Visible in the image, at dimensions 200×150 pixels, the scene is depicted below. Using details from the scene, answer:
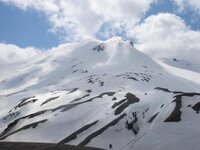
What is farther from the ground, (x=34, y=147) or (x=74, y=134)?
(x=74, y=134)

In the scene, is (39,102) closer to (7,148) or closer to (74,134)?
(74,134)

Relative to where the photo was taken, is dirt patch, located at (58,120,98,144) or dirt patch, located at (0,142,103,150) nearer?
dirt patch, located at (0,142,103,150)

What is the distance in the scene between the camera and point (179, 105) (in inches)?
3516

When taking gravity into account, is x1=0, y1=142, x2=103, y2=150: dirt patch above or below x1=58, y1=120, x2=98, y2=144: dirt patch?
below

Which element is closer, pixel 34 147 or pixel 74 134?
pixel 34 147

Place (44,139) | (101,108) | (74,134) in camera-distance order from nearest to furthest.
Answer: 1. (74,134)
2. (44,139)
3. (101,108)

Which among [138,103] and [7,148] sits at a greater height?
[138,103]

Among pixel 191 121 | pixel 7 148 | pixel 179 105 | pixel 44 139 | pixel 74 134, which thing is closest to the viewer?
pixel 7 148

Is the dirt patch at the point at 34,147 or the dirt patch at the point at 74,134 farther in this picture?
the dirt patch at the point at 74,134

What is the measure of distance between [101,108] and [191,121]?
165 ft

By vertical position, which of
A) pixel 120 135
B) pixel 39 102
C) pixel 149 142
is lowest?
pixel 149 142

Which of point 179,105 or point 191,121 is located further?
point 179,105

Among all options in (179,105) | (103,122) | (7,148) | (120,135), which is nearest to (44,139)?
(103,122)

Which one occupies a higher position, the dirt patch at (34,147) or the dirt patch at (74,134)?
the dirt patch at (74,134)
